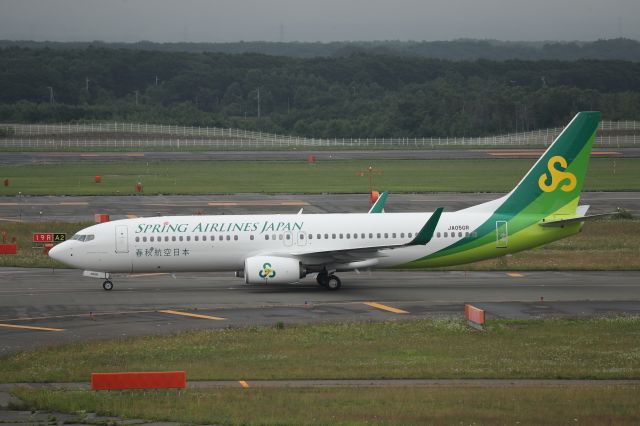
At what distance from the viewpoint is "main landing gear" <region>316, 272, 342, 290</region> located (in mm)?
44281

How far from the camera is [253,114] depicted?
640 ft

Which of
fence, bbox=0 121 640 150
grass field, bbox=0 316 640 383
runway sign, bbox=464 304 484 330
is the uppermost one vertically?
fence, bbox=0 121 640 150

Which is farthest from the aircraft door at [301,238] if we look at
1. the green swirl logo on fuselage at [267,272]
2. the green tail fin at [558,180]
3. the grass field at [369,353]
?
the grass field at [369,353]

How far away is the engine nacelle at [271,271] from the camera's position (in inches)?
1690

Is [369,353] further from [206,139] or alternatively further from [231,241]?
[206,139]

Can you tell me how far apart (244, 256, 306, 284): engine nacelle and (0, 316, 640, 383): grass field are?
739 centimetres

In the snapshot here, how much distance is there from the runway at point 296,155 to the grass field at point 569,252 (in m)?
51.5

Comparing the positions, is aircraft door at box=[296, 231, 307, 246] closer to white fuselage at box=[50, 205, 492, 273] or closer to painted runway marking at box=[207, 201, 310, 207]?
white fuselage at box=[50, 205, 492, 273]

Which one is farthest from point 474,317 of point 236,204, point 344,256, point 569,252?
point 236,204

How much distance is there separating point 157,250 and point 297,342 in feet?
45.0

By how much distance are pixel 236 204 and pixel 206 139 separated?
7312cm

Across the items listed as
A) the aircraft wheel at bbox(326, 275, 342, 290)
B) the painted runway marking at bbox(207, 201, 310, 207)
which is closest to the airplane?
the aircraft wheel at bbox(326, 275, 342, 290)

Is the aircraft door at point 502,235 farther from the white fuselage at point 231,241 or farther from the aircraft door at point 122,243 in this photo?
the aircraft door at point 122,243

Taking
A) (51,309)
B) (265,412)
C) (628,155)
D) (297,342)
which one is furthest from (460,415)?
(628,155)
